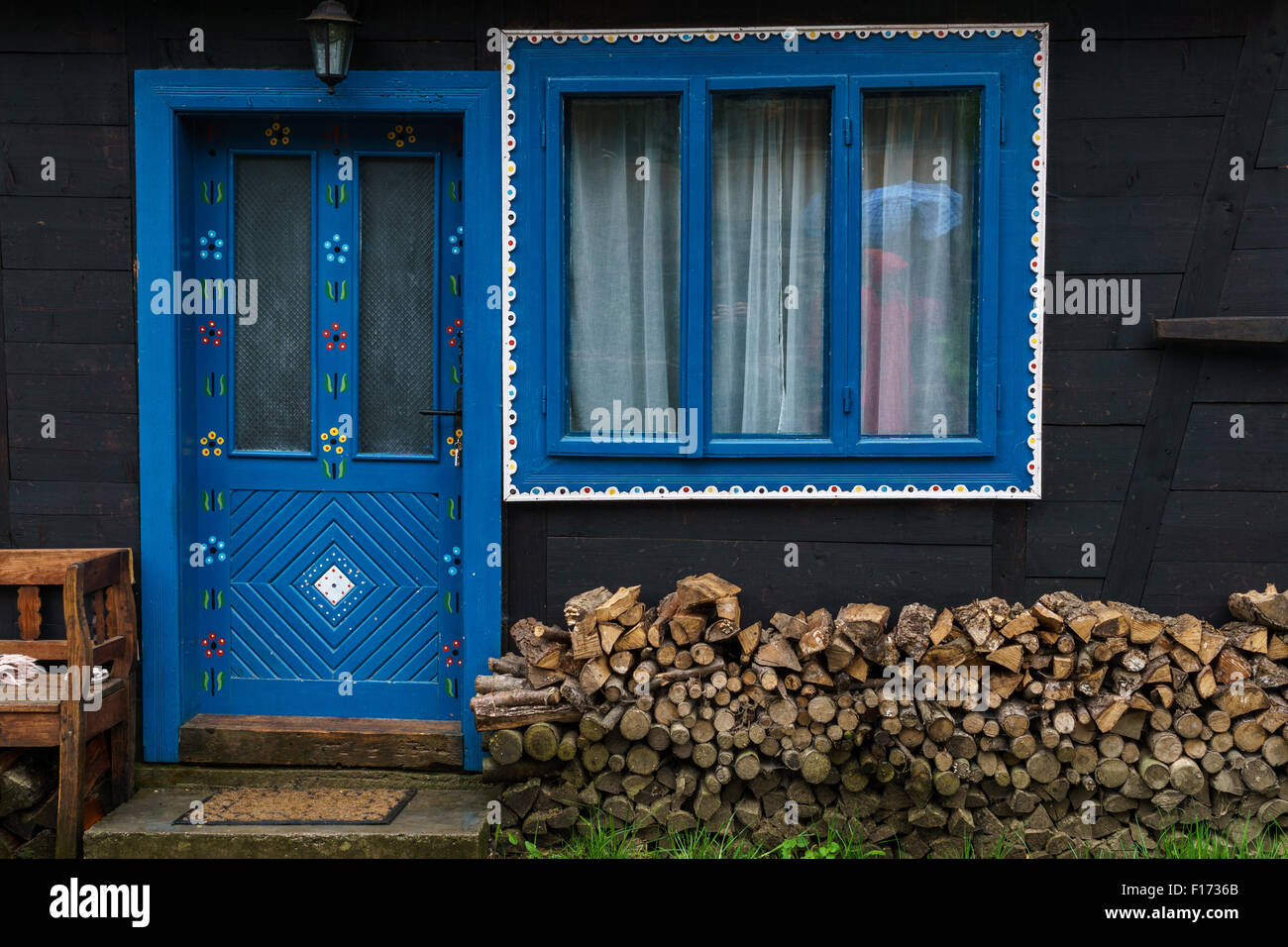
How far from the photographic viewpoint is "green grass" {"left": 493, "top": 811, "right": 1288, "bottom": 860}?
4137mm

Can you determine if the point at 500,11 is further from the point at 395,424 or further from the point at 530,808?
the point at 530,808

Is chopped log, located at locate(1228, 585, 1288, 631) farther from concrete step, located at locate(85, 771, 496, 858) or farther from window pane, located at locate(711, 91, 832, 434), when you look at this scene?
concrete step, located at locate(85, 771, 496, 858)

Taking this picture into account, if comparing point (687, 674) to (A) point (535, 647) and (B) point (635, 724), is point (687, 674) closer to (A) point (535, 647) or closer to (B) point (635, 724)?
(B) point (635, 724)

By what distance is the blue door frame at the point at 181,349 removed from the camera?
4.41 meters

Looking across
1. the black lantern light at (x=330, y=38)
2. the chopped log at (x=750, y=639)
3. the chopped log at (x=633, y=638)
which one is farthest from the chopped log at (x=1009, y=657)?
the black lantern light at (x=330, y=38)

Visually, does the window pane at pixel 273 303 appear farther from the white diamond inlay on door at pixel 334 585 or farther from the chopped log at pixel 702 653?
the chopped log at pixel 702 653

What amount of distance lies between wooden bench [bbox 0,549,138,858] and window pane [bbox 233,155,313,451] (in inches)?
30.9

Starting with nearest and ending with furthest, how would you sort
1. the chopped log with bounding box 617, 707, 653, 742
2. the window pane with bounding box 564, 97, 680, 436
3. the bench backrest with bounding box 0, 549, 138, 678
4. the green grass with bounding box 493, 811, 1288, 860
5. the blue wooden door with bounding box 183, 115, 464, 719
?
the chopped log with bounding box 617, 707, 653, 742, the green grass with bounding box 493, 811, 1288, 860, the bench backrest with bounding box 0, 549, 138, 678, the window pane with bounding box 564, 97, 680, 436, the blue wooden door with bounding box 183, 115, 464, 719

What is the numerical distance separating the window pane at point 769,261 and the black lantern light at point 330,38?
4.71 feet

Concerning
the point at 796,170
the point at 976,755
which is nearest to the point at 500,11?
the point at 796,170

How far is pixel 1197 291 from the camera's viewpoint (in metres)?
4.30

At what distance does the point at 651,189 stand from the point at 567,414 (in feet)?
3.18

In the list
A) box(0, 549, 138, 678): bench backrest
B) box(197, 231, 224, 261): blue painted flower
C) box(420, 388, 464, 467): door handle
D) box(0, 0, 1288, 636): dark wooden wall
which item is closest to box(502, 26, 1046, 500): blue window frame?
box(0, 0, 1288, 636): dark wooden wall

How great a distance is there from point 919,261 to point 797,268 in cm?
49
